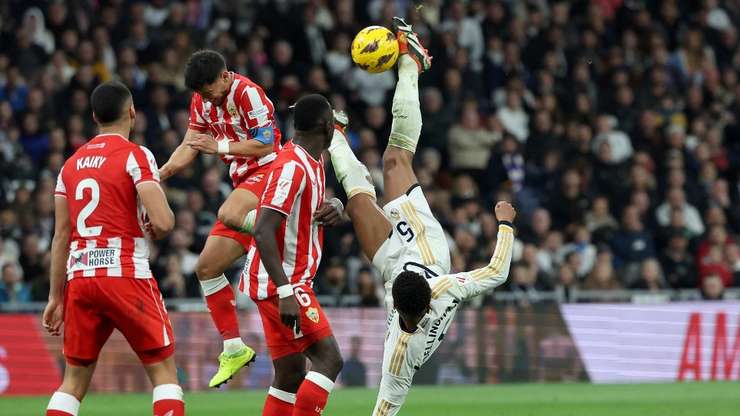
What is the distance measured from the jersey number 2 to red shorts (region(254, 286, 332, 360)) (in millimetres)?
1264

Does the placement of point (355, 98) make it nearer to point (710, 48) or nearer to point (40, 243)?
point (40, 243)

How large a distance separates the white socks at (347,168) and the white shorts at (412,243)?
24 centimetres

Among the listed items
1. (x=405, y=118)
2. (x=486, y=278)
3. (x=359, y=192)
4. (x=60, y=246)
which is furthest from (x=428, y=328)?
(x=60, y=246)

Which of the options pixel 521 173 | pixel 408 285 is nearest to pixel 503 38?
pixel 521 173

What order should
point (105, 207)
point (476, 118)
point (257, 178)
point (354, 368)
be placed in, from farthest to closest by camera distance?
point (476, 118) < point (354, 368) < point (257, 178) < point (105, 207)

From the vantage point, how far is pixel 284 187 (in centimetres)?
834

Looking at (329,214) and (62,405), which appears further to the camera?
(329,214)

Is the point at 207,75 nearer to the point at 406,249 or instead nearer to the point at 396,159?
the point at 396,159

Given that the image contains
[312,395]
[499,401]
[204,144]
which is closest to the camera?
[312,395]

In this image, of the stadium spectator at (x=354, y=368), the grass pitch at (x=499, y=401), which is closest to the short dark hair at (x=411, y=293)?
the grass pitch at (x=499, y=401)

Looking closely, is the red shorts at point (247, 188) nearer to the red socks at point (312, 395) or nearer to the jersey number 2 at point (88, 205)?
the red socks at point (312, 395)

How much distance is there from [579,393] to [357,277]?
3.38 meters

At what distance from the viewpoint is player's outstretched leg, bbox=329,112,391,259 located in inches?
378

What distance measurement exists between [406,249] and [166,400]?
2.12 metres
